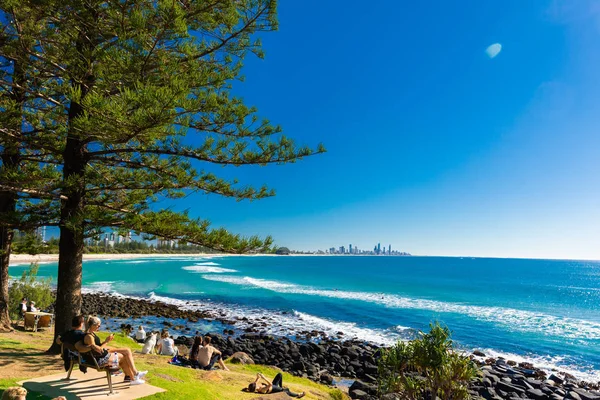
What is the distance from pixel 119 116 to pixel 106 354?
148 inches

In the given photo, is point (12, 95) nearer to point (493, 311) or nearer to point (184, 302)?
point (184, 302)

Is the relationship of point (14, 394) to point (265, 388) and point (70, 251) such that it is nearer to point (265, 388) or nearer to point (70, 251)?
point (70, 251)

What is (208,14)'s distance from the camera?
742cm

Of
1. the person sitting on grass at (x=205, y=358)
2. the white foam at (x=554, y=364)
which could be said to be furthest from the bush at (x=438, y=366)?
the white foam at (x=554, y=364)

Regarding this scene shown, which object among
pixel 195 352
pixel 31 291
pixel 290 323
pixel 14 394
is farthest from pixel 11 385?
pixel 290 323

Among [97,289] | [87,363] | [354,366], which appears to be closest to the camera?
[87,363]

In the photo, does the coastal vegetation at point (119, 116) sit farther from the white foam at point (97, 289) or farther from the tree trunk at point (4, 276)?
the white foam at point (97, 289)

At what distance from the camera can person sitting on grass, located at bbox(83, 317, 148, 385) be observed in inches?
221

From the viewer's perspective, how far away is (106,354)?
572 cm

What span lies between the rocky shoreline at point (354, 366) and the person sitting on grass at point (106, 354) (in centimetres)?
698

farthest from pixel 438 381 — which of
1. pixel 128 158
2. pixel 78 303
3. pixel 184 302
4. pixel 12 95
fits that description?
pixel 184 302

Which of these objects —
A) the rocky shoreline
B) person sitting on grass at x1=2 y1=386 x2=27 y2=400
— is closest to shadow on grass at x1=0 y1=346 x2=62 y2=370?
person sitting on grass at x1=2 y1=386 x2=27 y2=400

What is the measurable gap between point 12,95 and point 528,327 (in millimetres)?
31941

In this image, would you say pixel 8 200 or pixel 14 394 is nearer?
pixel 14 394
